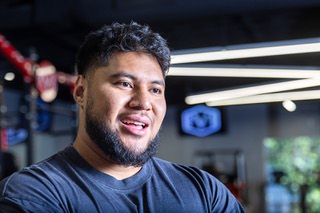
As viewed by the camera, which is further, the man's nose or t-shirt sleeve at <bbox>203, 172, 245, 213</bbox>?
t-shirt sleeve at <bbox>203, 172, 245, 213</bbox>

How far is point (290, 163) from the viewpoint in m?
11.3

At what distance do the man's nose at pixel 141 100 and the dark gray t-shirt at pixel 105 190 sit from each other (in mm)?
209

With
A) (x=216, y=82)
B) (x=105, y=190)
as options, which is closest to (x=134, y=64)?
(x=105, y=190)

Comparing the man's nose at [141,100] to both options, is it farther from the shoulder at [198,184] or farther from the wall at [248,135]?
the wall at [248,135]

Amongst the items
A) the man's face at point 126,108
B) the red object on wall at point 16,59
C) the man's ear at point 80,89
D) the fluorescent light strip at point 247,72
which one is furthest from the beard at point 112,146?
the red object on wall at point 16,59

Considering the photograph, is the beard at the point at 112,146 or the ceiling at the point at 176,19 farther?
the ceiling at the point at 176,19

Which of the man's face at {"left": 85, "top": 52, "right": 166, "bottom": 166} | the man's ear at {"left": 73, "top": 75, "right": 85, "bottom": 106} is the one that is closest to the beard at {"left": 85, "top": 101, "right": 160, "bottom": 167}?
the man's face at {"left": 85, "top": 52, "right": 166, "bottom": 166}

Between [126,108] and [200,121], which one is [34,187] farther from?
[200,121]

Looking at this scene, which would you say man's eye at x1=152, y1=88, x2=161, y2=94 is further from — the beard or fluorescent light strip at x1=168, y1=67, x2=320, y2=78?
fluorescent light strip at x1=168, y1=67, x2=320, y2=78

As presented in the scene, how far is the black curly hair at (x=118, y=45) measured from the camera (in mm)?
1374

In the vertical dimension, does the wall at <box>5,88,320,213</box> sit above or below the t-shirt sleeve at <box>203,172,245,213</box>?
above

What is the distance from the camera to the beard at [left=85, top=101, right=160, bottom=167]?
4.27ft

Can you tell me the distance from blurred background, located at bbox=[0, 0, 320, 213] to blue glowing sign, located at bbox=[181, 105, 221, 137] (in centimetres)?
3

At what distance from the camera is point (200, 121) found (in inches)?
428
